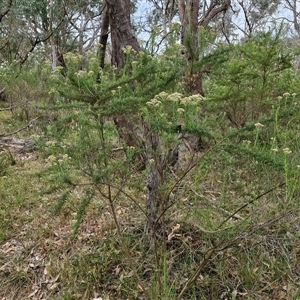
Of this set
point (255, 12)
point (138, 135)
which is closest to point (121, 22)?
point (138, 135)

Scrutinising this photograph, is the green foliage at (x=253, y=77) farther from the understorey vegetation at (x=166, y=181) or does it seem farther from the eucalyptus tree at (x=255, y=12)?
the eucalyptus tree at (x=255, y=12)

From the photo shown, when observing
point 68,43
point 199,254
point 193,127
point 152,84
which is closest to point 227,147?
point 193,127

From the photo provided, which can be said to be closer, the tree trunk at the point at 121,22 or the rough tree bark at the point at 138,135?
the rough tree bark at the point at 138,135

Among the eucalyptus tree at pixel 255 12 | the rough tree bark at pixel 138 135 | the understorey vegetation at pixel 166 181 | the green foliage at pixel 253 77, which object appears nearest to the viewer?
the understorey vegetation at pixel 166 181

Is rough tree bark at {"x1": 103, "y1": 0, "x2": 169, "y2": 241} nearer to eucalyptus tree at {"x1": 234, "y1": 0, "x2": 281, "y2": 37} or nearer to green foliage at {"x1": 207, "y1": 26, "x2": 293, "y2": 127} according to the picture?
green foliage at {"x1": 207, "y1": 26, "x2": 293, "y2": 127}

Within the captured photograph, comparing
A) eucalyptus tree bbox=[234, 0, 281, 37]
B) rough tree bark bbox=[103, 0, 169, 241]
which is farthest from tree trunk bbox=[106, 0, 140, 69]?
eucalyptus tree bbox=[234, 0, 281, 37]

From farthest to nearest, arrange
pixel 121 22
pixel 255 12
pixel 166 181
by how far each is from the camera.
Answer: pixel 255 12 → pixel 121 22 → pixel 166 181

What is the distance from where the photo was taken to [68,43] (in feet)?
44.6

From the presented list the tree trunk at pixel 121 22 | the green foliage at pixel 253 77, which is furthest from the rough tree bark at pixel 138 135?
the green foliage at pixel 253 77

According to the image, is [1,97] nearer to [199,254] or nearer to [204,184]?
[204,184]

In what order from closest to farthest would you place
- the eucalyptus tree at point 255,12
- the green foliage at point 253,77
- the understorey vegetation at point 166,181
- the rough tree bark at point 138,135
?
the understorey vegetation at point 166,181
the rough tree bark at point 138,135
the green foliage at point 253,77
the eucalyptus tree at point 255,12

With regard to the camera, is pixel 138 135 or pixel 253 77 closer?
pixel 138 135

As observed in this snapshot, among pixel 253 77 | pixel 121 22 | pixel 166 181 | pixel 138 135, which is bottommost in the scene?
pixel 166 181

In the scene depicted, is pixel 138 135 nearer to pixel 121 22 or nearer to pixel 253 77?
pixel 121 22
